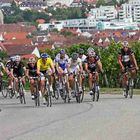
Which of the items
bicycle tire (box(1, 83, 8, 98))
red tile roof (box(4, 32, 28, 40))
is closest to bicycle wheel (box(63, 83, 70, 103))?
bicycle tire (box(1, 83, 8, 98))

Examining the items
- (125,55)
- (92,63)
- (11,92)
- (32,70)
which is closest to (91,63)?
(92,63)

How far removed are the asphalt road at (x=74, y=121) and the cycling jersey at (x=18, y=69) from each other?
1.29m

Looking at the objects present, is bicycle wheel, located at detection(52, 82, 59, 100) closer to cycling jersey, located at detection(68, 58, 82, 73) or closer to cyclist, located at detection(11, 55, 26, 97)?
cyclist, located at detection(11, 55, 26, 97)

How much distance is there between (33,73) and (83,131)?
6537 millimetres

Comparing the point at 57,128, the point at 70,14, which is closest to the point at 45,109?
the point at 57,128

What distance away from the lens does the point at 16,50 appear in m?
80.2

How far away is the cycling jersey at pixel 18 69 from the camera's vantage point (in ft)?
67.4

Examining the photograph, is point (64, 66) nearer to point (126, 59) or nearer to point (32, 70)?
point (32, 70)

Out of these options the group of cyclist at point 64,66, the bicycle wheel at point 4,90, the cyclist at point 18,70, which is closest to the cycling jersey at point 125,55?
the group of cyclist at point 64,66

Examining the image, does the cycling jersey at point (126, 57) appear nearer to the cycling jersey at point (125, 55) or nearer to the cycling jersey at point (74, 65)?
the cycling jersey at point (125, 55)

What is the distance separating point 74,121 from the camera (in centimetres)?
1467

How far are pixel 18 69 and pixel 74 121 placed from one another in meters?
6.34

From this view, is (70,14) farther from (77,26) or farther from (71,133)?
(71,133)

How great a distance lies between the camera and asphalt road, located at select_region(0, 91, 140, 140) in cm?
1244
